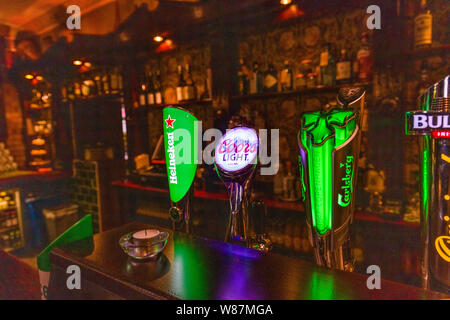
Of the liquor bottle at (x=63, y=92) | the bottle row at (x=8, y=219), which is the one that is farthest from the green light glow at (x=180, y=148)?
the liquor bottle at (x=63, y=92)

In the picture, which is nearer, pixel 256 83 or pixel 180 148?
pixel 180 148

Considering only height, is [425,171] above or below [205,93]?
below

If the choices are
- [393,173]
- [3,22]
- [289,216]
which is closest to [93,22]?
[3,22]

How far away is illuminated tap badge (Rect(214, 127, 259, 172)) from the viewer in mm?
1372

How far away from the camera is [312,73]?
285 centimetres

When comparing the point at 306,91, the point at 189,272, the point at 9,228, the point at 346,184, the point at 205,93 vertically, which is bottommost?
the point at 9,228

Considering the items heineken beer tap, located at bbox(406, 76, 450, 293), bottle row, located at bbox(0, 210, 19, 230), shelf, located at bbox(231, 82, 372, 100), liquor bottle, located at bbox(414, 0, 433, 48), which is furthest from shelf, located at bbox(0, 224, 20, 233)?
liquor bottle, located at bbox(414, 0, 433, 48)

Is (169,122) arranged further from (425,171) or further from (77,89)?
(77,89)

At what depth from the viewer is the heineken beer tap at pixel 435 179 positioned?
969 millimetres

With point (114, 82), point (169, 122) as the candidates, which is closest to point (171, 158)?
point (169, 122)

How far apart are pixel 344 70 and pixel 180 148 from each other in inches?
65.2

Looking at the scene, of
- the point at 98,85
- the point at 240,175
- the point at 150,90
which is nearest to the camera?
the point at 240,175

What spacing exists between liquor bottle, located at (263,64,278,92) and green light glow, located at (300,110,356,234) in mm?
1958

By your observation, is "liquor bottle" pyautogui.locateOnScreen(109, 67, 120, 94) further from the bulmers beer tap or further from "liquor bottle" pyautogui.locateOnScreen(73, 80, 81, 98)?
the bulmers beer tap
